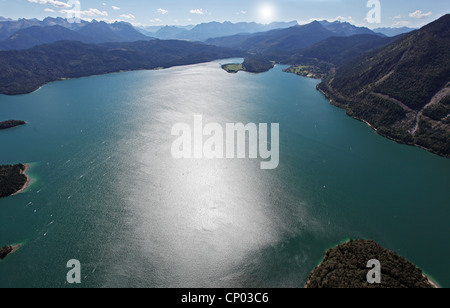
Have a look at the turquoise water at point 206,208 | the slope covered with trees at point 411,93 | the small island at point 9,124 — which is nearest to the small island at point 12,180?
the turquoise water at point 206,208

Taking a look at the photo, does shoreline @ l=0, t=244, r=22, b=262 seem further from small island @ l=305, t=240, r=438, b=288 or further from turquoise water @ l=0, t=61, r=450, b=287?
small island @ l=305, t=240, r=438, b=288

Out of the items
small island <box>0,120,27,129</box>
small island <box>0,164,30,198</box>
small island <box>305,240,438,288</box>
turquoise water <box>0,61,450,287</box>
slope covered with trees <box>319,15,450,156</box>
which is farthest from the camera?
small island <box>0,120,27,129</box>

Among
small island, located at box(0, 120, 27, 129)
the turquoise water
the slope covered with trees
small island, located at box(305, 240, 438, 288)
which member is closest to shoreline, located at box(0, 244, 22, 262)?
the turquoise water

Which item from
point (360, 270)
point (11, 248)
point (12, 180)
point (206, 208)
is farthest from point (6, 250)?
point (360, 270)

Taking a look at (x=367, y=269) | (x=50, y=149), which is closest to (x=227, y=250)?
(x=367, y=269)

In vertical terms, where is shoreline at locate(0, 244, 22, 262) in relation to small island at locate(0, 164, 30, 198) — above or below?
below
